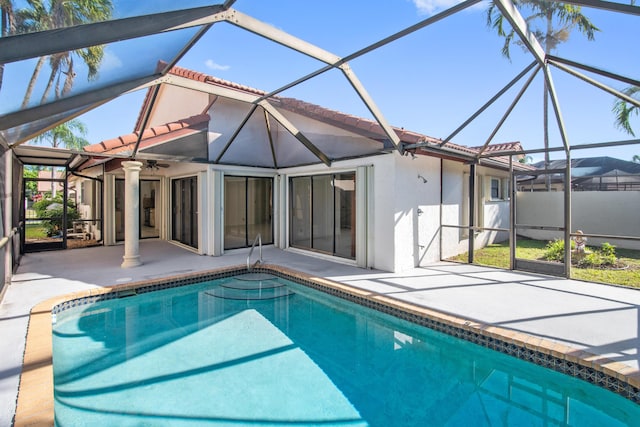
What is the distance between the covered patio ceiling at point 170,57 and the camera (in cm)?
281

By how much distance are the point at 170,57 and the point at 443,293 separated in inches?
252

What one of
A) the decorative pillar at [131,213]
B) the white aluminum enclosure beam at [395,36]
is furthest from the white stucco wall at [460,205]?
the decorative pillar at [131,213]

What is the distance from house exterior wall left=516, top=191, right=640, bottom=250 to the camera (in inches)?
478

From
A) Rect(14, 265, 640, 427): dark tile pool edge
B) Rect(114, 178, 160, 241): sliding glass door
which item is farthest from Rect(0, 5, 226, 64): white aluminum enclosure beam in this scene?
Rect(114, 178, 160, 241): sliding glass door

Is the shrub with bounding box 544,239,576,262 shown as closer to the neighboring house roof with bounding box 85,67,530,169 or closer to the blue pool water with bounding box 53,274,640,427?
the neighboring house roof with bounding box 85,67,530,169

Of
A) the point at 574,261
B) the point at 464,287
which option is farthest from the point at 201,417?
the point at 574,261

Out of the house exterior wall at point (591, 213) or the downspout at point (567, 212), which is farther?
the house exterior wall at point (591, 213)

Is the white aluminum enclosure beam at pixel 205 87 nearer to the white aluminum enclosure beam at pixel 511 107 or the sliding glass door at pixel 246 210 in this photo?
the sliding glass door at pixel 246 210

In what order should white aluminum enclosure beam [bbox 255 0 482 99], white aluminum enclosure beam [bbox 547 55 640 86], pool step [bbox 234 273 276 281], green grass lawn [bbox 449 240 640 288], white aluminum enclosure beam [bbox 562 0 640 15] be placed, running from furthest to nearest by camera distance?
pool step [bbox 234 273 276 281] < green grass lawn [bbox 449 240 640 288] < white aluminum enclosure beam [bbox 547 55 640 86] < white aluminum enclosure beam [bbox 255 0 482 99] < white aluminum enclosure beam [bbox 562 0 640 15]

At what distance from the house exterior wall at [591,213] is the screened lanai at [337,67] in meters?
6.15

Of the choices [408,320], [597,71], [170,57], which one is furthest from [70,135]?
[597,71]

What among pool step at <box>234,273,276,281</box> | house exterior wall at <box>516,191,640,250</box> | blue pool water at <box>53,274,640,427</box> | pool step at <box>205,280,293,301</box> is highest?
house exterior wall at <box>516,191,640,250</box>

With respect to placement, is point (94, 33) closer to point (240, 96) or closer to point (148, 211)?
point (240, 96)

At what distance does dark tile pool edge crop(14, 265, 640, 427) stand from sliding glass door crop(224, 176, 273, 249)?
421cm
